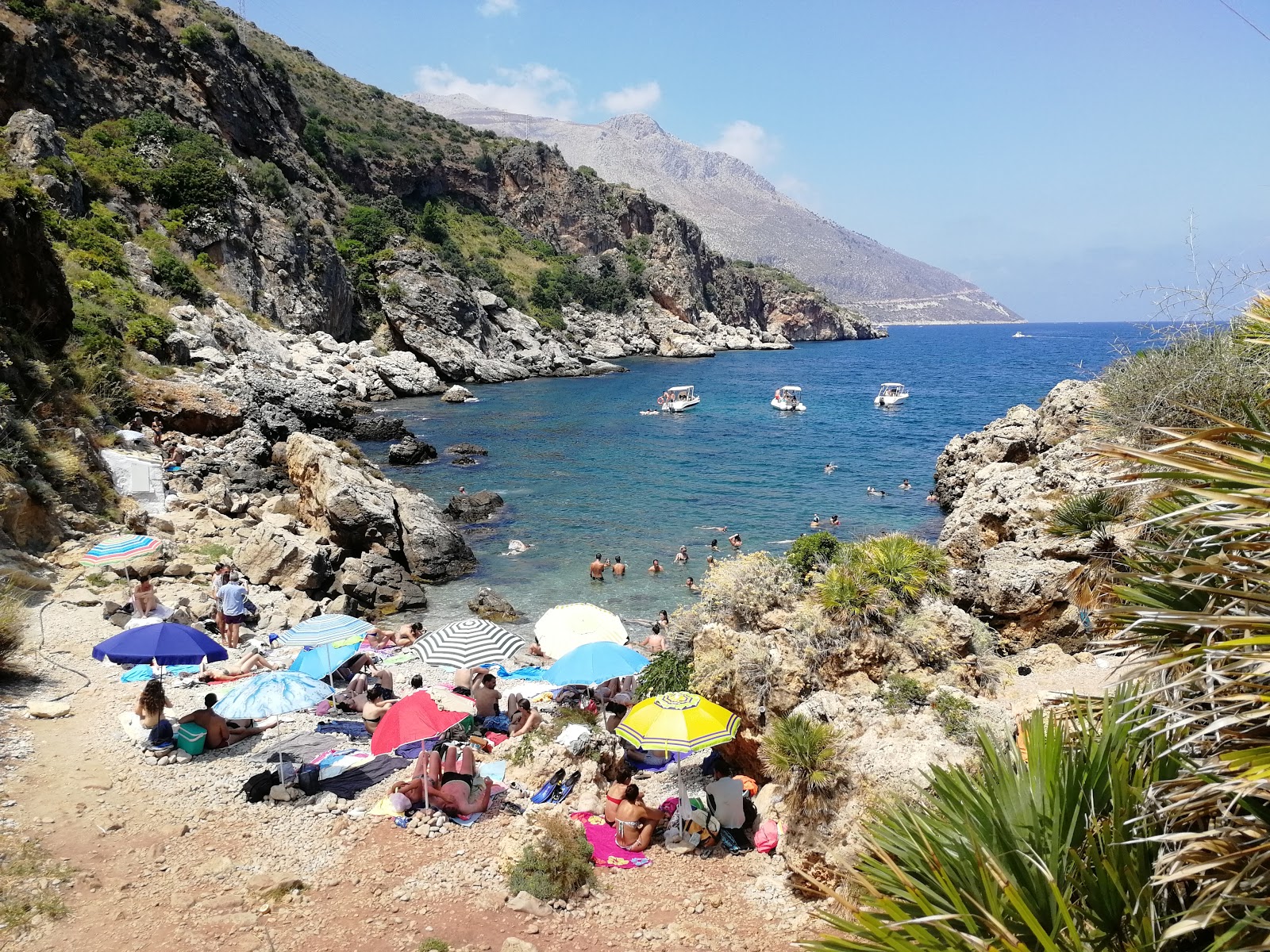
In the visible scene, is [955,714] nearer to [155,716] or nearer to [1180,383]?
[1180,383]

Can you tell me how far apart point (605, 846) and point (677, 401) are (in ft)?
154

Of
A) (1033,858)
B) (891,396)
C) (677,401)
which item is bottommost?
(677,401)

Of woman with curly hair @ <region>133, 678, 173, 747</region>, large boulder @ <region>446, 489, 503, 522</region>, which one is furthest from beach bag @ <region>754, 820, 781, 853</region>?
large boulder @ <region>446, 489, 503, 522</region>

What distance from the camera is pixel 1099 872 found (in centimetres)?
292

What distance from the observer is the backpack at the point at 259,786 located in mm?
8555

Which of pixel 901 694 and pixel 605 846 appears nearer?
pixel 901 694

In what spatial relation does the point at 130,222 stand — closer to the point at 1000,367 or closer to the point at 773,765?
the point at 773,765

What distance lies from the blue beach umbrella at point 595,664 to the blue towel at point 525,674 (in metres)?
2.73

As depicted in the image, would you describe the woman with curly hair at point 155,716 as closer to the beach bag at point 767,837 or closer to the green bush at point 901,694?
the beach bag at point 767,837

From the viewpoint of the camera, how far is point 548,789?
9492 millimetres

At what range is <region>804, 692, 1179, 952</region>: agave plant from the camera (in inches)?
111

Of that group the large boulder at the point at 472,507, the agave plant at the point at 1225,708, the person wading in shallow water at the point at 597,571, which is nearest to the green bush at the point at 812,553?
the agave plant at the point at 1225,708

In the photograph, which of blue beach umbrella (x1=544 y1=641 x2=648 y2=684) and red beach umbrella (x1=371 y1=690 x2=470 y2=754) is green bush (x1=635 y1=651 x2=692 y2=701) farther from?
red beach umbrella (x1=371 y1=690 x2=470 y2=754)

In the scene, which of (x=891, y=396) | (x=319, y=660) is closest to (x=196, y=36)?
(x=891, y=396)
